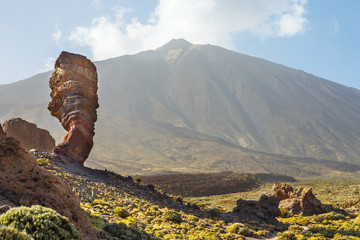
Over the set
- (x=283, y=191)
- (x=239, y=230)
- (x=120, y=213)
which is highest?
(x=283, y=191)

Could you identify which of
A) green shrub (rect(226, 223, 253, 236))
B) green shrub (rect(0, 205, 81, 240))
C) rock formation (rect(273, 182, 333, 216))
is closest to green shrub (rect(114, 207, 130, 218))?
green shrub (rect(226, 223, 253, 236))

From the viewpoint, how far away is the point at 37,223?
748cm

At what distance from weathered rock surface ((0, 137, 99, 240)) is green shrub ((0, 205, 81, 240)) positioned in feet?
6.56

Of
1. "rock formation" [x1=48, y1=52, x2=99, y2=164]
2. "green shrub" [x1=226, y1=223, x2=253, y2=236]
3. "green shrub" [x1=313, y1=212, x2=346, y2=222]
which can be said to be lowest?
"green shrub" [x1=226, y1=223, x2=253, y2=236]

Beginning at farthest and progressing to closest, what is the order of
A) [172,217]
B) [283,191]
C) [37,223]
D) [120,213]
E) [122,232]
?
1. [283,191]
2. [172,217]
3. [120,213]
4. [122,232]
5. [37,223]

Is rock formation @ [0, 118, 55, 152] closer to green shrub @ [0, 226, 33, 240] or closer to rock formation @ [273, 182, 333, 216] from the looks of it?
rock formation @ [273, 182, 333, 216]

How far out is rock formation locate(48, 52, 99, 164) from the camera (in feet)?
87.2

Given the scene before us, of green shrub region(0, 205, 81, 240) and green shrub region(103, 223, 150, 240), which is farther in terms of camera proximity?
green shrub region(103, 223, 150, 240)

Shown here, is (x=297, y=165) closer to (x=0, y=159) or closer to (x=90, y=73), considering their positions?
(x=90, y=73)

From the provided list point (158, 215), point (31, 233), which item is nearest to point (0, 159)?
point (31, 233)

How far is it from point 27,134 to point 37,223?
33222mm

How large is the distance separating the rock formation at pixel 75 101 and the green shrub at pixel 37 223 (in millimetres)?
19302

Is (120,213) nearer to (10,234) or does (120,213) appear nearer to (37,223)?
(37,223)

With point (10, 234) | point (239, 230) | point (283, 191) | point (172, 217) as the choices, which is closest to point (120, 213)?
point (172, 217)
